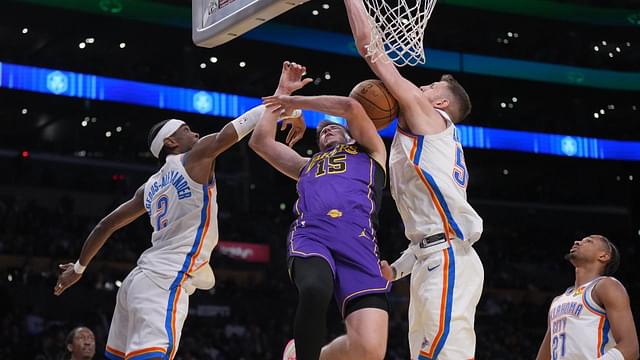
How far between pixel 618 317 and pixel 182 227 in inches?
123

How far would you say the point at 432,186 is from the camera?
189 inches

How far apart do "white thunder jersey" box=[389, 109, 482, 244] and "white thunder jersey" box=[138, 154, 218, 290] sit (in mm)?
1530

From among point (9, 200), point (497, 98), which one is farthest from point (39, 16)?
point (497, 98)

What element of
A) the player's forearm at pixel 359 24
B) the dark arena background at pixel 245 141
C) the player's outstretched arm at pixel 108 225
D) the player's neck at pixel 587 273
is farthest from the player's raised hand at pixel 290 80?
the dark arena background at pixel 245 141

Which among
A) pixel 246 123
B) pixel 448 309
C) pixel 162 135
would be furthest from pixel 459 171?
pixel 162 135

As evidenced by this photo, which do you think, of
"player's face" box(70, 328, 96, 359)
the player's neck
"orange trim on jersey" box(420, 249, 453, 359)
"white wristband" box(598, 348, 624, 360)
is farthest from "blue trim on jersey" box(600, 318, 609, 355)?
"player's face" box(70, 328, 96, 359)

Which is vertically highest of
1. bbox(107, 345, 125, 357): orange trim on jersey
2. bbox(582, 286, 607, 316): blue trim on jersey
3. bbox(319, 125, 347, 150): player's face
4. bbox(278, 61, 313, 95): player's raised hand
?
bbox(278, 61, 313, 95): player's raised hand

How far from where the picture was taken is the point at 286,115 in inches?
222

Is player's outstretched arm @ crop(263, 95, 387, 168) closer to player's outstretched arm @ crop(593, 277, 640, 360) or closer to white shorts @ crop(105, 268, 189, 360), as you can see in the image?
white shorts @ crop(105, 268, 189, 360)

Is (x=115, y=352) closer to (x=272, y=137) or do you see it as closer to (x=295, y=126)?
(x=272, y=137)

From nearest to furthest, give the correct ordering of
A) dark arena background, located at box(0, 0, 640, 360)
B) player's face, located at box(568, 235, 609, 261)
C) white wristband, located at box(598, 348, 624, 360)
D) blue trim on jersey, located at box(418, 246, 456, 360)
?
blue trim on jersey, located at box(418, 246, 456, 360) < white wristband, located at box(598, 348, 624, 360) < player's face, located at box(568, 235, 609, 261) < dark arena background, located at box(0, 0, 640, 360)

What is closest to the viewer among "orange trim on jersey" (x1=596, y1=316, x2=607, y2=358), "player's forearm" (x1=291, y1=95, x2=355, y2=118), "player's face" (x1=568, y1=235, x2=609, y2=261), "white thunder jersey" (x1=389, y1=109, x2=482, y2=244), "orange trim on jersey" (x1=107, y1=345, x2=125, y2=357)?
"white thunder jersey" (x1=389, y1=109, x2=482, y2=244)

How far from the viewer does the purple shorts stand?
4.62 meters

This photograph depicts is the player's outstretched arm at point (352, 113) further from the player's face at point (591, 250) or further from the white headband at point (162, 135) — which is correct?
the player's face at point (591, 250)
